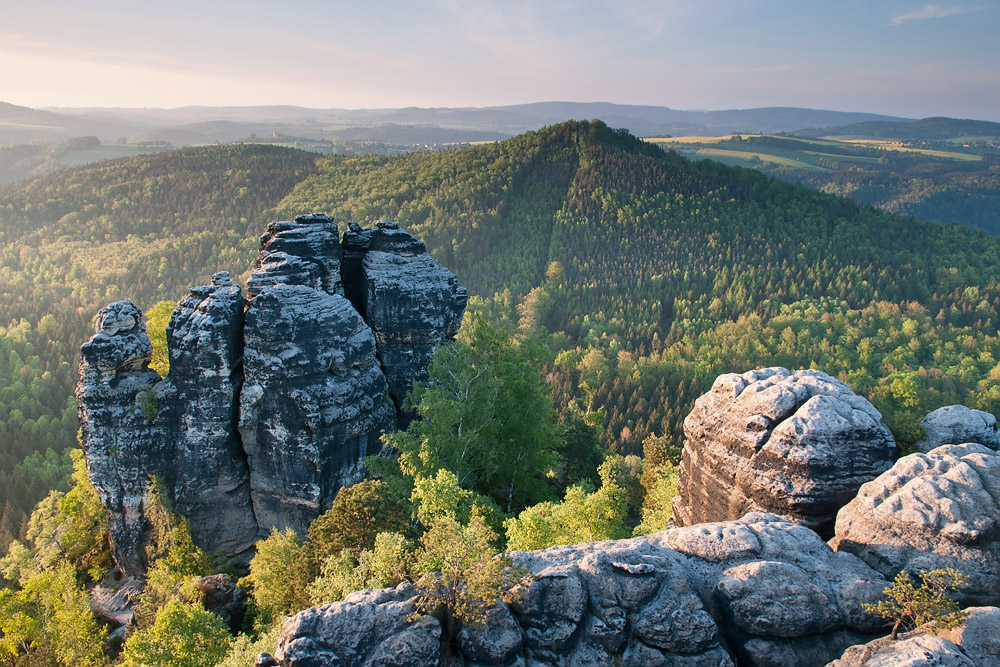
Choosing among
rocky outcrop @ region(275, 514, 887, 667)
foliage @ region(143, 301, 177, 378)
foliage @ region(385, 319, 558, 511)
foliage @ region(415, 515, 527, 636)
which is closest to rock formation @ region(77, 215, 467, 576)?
foliage @ region(385, 319, 558, 511)

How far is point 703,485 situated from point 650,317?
106 metres

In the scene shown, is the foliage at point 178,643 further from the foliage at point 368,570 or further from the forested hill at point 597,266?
the forested hill at point 597,266

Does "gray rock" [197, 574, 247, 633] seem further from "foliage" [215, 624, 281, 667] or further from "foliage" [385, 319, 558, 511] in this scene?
"foliage" [385, 319, 558, 511]

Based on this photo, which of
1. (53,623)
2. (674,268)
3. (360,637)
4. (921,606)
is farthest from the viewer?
(674,268)

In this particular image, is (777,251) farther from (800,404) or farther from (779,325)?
(800,404)

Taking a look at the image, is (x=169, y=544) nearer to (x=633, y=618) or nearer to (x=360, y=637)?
(x=360, y=637)

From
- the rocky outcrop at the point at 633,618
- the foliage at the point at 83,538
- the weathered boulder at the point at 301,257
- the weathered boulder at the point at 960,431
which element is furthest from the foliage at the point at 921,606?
the foliage at the point at 83,538

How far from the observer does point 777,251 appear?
147500 millimetres

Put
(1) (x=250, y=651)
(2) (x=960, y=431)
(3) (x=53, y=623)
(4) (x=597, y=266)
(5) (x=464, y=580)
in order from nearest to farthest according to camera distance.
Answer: (5) (x=464, y=580) → (1) (x=250, y=651) → (2) (x=960, y=431) → (3) (x=53, y=623) → (4) (x=597, y=266)

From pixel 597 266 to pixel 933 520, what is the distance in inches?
5317

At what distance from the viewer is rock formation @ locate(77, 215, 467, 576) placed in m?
33.0

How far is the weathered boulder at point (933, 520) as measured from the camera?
17594mm

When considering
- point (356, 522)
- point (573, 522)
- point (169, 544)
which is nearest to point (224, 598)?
point (169, 544)

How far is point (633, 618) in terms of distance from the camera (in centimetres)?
1625
